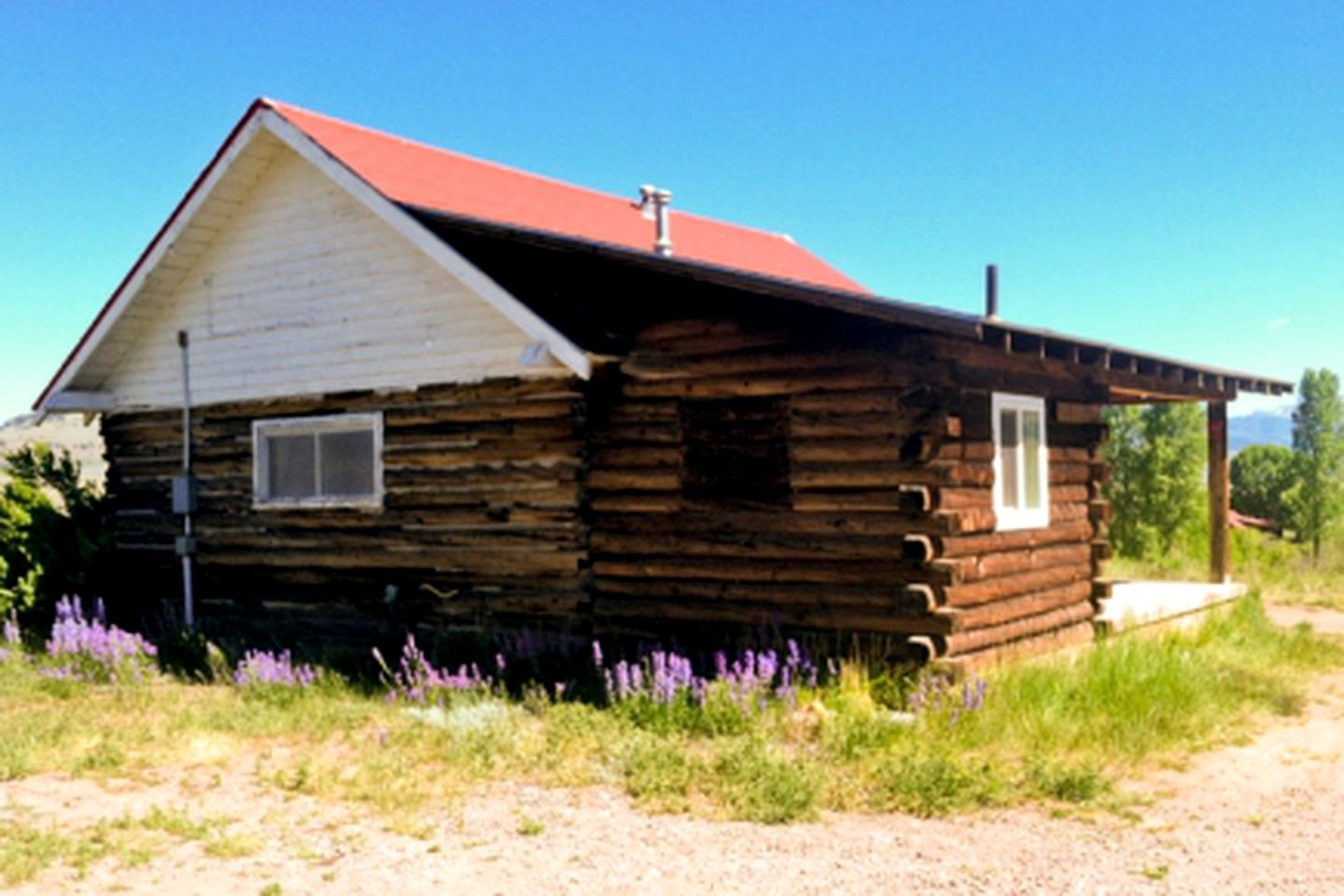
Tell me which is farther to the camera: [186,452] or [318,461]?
[186,452]

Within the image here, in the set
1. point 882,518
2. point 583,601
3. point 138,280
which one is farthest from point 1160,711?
point 138,280

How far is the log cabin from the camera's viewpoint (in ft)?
32.4

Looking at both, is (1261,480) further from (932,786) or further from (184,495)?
(932,786)

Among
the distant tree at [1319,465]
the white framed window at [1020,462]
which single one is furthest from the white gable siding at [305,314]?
the distant tree at [1319,465]

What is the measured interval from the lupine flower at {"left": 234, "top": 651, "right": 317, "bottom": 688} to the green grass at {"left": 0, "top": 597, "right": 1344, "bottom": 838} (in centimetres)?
20

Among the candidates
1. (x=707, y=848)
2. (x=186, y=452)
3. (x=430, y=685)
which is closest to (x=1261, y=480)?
(x=186, y=452)

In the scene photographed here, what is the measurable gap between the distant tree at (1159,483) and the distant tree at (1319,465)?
10.1 feet

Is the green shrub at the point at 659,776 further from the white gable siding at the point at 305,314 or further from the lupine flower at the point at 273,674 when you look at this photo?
Result: the white gable siding at the point at 305,314

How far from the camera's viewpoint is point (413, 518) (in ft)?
40.6

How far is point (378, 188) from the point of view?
11664mm

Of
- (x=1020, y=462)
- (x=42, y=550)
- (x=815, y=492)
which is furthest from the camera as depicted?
(x=42, y=550)

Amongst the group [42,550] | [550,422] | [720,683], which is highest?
[550,422]

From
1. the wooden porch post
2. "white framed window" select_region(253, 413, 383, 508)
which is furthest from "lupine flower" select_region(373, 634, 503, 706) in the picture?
the wooden porch post

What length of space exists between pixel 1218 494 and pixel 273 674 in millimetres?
11323
